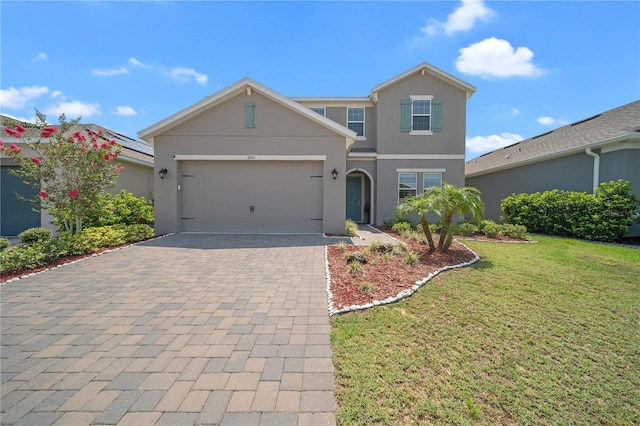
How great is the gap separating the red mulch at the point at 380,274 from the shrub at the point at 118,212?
22.5 ft

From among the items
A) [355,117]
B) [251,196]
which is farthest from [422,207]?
[355,117]

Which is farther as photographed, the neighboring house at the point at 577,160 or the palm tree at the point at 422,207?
the neighboring house at the point at 577,160

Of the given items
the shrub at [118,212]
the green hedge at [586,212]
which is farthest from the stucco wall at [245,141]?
the green hedge at [586,212]

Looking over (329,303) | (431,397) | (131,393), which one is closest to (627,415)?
(431,397)

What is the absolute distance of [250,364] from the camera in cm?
255

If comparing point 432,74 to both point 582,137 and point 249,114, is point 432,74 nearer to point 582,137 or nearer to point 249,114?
point 582,137

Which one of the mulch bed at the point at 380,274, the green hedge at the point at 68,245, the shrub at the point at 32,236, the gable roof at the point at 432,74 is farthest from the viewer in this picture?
the gable roof at the point at 432,74

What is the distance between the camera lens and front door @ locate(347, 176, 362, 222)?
554 inches

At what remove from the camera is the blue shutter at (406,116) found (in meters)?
12.8

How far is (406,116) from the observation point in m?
12.8

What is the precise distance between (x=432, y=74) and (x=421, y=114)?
1879mm

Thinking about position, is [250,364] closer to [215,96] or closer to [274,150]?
[274,150]

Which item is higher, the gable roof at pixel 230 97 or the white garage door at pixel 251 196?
the gable roof at pixel 230 97

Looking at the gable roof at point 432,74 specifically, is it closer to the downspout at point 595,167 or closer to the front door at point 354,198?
the front door at point 354,198
